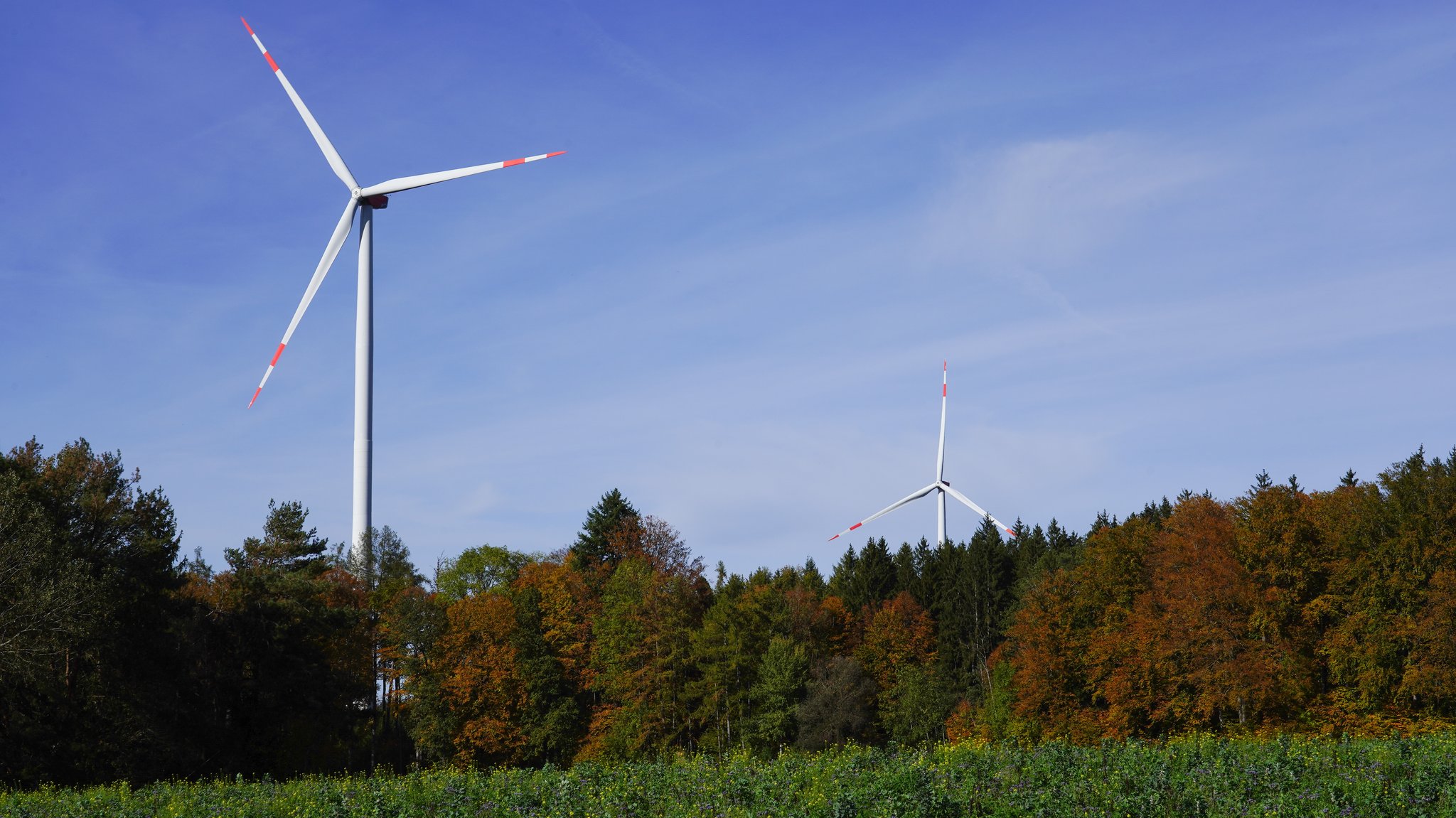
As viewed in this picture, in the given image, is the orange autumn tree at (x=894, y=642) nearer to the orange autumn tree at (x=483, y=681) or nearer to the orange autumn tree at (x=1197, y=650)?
the orange autumn tree at (x=1197, y=650)

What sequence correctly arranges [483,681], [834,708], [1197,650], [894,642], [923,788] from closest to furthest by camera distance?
[923,788] < [1197,650] < [483,681] < [834,708] < [894,642]

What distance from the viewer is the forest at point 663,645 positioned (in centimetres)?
5816

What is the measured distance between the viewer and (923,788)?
25.8 m

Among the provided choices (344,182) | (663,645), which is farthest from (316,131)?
(663,645)

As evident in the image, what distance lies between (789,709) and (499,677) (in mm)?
20382

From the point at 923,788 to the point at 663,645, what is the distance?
62.2 m

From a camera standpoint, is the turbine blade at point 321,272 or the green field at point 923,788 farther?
the turbine blade at point 321,272

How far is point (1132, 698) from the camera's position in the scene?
74500 mm

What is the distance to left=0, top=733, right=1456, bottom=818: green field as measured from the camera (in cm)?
2439

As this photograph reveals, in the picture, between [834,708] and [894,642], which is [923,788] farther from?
[894,642]

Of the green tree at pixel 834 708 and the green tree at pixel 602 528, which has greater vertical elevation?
the green tree at pixel 602 528

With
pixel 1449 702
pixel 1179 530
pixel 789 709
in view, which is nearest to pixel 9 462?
pixel 789 709

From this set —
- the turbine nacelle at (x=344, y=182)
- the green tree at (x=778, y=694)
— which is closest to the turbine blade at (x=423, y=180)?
the turbine nacelle at (x=344, y=182)

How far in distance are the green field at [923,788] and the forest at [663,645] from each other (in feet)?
57.6
